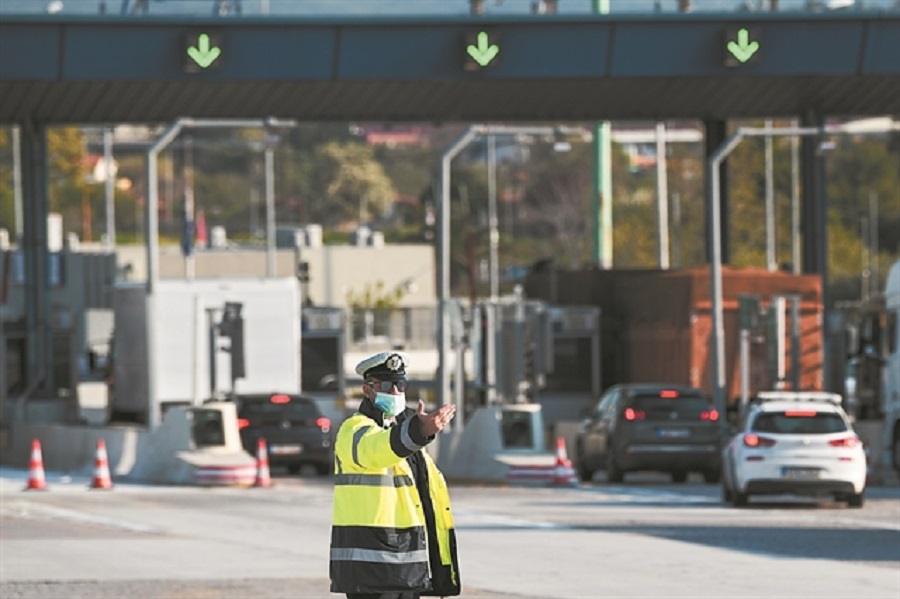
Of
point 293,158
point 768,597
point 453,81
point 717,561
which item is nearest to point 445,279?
point 453,81

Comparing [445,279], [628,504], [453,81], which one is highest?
[453,81]

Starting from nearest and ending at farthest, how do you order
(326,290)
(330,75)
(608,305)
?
Answer: (330,75)
(608,305)
(326,290)

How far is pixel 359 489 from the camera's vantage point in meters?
11.6

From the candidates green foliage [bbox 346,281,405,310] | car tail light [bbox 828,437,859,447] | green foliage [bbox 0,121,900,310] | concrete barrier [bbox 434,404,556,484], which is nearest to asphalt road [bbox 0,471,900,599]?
car tail light [bbox 828,437,859,447]

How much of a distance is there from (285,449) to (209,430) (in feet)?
9.05

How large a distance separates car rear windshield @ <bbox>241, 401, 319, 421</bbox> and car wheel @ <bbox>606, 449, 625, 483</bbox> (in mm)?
5476

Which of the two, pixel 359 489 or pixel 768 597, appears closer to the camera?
pixel 359 489

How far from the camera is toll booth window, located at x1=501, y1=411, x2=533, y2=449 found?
38.2 m

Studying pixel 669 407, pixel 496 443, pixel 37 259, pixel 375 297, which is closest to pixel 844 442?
pixel 669 407

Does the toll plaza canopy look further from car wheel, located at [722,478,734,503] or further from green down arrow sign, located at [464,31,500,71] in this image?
car wheel, located at [722,478,734,503]

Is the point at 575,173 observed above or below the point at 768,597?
above

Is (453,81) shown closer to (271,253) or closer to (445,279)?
(445,279)

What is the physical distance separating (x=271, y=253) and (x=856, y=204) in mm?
54651

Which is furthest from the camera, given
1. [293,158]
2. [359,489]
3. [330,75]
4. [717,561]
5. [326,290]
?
[293,158]
